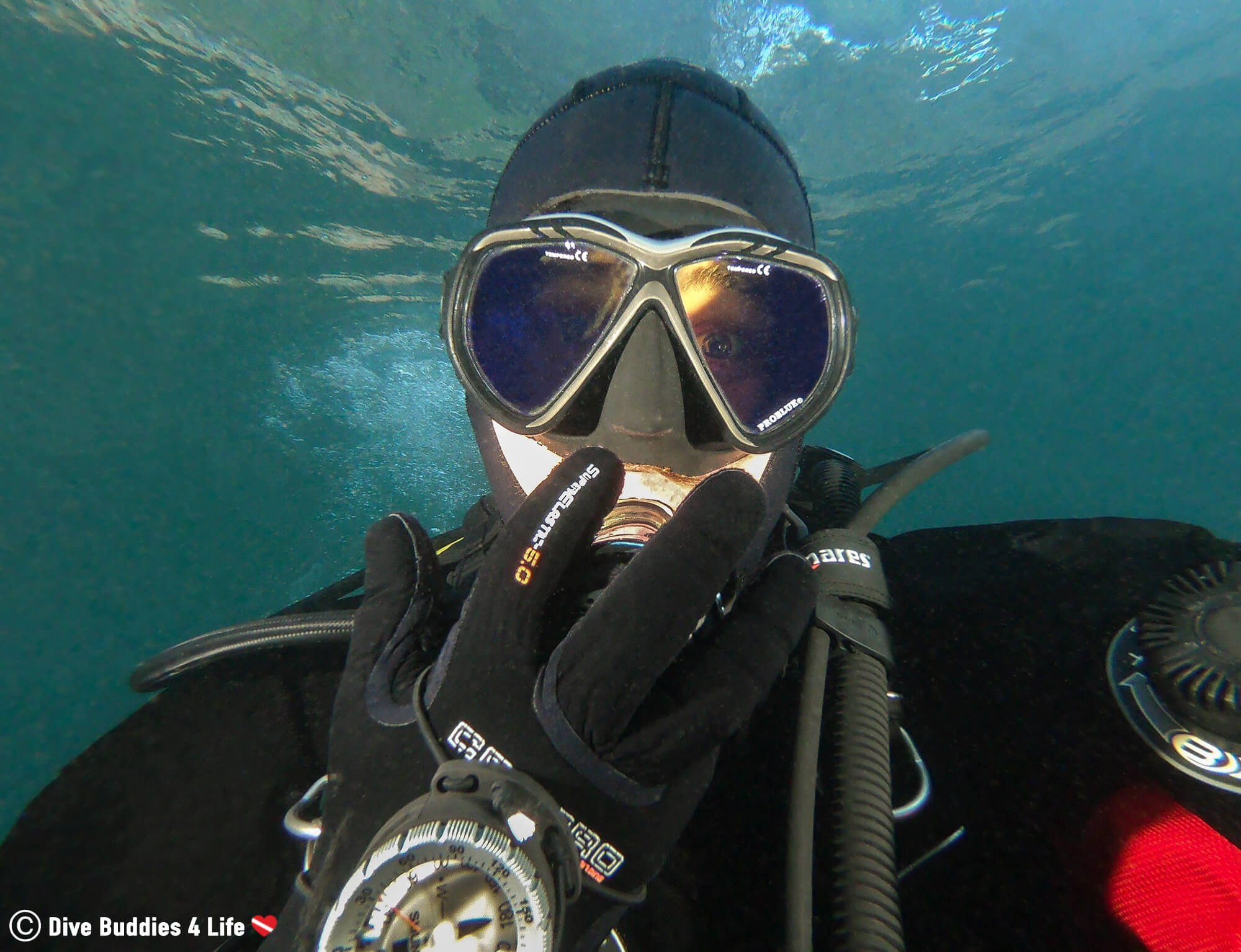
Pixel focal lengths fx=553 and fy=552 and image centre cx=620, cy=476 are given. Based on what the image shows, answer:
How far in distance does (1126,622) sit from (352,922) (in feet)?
7.87

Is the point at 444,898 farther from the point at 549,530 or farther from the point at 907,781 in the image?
the point at 907,781

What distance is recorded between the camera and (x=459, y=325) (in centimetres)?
220

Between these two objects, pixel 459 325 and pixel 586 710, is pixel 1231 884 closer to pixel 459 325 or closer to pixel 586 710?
pixel 586 710

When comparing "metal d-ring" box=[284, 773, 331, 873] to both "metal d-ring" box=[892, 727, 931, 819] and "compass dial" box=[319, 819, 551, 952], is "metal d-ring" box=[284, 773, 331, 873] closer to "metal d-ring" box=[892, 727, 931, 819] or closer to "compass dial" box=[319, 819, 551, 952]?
"compass dial" box=[319, 819, 551, 952]

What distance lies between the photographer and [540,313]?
224cm

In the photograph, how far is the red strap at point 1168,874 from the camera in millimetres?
1282

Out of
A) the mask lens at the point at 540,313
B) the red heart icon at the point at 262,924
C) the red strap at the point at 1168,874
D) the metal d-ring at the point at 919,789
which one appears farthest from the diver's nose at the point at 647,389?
the red heart icon at the point at 262,924

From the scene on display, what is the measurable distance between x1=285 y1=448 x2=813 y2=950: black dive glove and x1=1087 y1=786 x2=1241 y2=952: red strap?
103cm

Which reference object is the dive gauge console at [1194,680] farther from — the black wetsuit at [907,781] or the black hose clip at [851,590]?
the black hose clip at [851,590]

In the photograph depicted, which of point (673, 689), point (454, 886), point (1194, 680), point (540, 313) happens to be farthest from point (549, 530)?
point (1194, 680)

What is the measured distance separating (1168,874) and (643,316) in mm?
2188

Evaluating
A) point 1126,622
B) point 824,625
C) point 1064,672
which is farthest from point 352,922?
point 1126,622

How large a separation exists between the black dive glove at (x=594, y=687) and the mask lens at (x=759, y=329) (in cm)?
87

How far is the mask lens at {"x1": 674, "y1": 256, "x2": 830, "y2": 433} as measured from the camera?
218 cm
